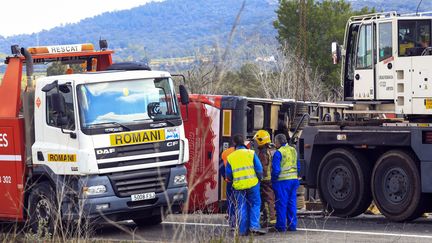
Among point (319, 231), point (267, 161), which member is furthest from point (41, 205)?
point (319, 231)

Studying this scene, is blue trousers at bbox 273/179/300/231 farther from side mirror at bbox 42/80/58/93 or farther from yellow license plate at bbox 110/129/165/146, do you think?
side mirror at bbox 42/80/58/93

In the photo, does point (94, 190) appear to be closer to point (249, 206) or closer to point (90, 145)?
point (90, 145)

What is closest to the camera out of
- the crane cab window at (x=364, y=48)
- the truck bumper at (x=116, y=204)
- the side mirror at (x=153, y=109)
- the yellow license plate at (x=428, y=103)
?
the truck bumper at (x=116, y=204)

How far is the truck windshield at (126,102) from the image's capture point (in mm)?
13555

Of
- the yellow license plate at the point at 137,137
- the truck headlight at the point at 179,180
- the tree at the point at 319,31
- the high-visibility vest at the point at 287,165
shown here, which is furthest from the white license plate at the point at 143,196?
the tree at the point at 319,31

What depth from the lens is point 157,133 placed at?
1379cm

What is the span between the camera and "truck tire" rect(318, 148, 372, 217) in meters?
16.3

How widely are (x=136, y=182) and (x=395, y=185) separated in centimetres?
464

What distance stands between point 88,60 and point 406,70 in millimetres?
5640

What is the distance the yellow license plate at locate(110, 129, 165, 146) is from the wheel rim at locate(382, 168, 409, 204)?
13.8 feet

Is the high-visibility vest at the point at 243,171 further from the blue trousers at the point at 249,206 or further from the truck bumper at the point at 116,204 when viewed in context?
the truck bumper at the point at 116,204

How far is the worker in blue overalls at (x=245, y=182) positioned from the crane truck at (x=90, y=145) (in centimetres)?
86

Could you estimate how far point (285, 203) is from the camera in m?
14.0

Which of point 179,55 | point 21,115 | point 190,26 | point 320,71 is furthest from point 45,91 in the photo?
point 320,71
